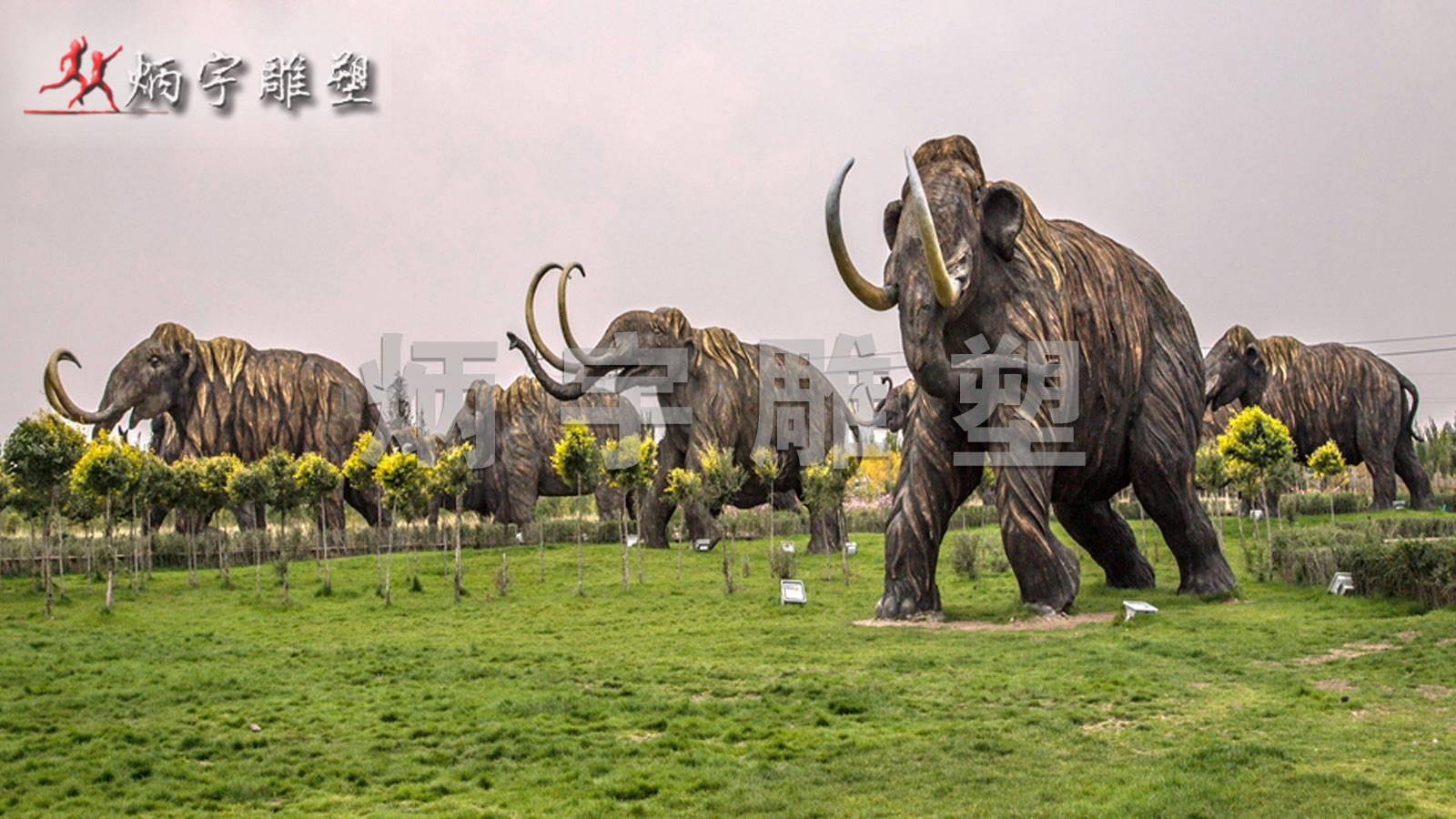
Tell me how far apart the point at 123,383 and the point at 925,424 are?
18.5m

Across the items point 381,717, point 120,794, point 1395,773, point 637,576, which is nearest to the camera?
point 1395,773

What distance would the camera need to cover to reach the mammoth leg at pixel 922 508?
14.0m

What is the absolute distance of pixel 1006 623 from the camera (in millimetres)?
13734

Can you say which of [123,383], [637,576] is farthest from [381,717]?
[123,383]

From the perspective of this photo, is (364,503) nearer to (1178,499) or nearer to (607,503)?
(607,503)

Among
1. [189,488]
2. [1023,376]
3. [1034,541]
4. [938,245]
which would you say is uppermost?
[938,245]

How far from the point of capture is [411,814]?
25.0 feet

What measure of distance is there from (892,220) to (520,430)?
54.3ft

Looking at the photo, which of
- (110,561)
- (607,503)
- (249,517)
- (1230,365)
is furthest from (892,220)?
(607,503)

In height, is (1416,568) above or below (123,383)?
below

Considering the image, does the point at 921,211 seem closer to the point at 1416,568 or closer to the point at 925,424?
the point at 925,424

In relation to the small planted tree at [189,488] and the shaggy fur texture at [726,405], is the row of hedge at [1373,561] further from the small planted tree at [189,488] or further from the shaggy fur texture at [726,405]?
the small planted tree at [189,488]

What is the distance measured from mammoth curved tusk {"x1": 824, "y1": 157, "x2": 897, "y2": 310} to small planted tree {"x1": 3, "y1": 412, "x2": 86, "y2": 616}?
11.6 m

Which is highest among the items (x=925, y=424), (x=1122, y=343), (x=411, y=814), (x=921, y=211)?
(x=921, y=211)
